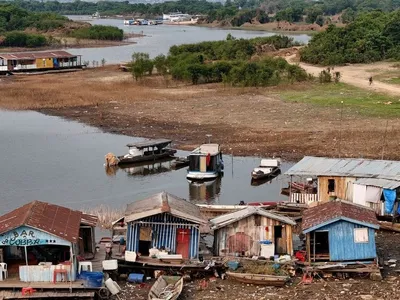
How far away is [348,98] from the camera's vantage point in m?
64.5

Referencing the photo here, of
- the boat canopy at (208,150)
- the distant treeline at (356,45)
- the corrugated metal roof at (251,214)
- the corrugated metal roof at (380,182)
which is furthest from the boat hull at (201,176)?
the distant treeline at (356,45)

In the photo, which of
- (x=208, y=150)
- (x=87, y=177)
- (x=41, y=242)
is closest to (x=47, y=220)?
(x=41, y=242)

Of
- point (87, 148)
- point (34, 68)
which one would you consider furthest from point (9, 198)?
point (34, 68)

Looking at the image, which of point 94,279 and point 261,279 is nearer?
point 94,279

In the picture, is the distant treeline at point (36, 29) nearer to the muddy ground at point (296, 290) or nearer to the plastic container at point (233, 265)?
the plastic container at point (233, 265)

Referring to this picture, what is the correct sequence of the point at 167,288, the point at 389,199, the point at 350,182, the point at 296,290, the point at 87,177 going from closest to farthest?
the point at 167,288
the point at 296,290
the point at 389,199
the point at 350,182
the point at 87,177

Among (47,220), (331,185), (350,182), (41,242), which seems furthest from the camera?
(331,185)

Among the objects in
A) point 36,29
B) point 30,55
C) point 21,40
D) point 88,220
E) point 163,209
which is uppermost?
point 36,29

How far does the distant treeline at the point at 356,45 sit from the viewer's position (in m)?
91.5

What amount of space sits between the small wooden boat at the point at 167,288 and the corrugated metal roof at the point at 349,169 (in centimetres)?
1124

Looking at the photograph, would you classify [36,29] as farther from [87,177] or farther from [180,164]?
[87,177]

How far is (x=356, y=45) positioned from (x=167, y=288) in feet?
243

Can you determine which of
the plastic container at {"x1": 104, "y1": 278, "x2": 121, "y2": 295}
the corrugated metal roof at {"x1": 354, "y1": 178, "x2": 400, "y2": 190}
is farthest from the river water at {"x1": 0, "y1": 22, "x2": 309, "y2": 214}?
the plastic container at {"x1": 104, "y1": 278, "x2": 121, "y2": 295}

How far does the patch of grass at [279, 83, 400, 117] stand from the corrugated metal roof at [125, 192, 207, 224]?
109 ft
